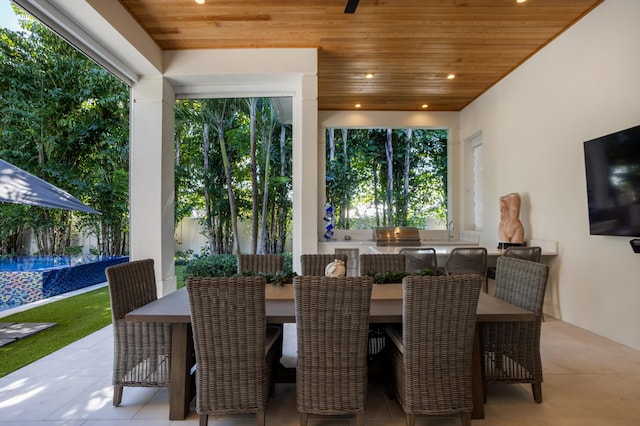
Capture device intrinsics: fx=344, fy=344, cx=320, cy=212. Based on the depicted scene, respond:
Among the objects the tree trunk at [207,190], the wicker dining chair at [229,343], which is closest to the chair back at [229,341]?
the wicker dining chair at [229,343]

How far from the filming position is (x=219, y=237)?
5445mm

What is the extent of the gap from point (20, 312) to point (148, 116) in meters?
2.94

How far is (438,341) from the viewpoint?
1698 millimetres

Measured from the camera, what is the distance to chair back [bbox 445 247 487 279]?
152 inches

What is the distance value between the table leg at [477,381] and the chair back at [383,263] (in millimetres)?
1132

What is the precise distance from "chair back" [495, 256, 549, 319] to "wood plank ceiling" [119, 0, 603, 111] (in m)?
2.48

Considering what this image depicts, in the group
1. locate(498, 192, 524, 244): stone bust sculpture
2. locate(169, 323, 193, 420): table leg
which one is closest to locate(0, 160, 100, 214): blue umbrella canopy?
locate(169, 323, 193, 420): table leg

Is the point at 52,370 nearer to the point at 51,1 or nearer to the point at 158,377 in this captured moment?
the point at 158,377

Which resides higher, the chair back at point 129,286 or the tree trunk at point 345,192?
the tree trunk at point 345,192

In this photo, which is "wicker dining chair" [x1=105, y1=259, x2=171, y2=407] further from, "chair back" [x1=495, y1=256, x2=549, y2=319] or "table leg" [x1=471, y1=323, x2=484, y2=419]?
"chair back" [x1=495, y1=256, x2=549, y2=319]

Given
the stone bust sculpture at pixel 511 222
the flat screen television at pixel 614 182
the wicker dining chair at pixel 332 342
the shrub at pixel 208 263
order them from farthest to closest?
1. the shrub at pixel 208 263
2. the stone bust sculpture at pixel 511 222
3. the flat screen television at pixel 614 182
4. the wicker dining chair at pixel 332 342

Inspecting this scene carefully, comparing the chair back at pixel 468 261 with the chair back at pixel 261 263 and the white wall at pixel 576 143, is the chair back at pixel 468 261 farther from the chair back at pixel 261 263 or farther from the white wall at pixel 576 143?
the chair back at pixel 261 263

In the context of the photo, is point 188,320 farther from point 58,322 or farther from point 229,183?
point 229,183

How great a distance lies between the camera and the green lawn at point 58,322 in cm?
290
